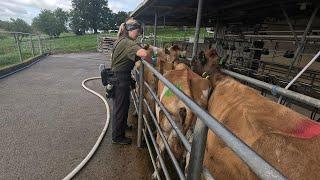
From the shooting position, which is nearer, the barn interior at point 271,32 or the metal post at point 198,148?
the metal post at point 198,148

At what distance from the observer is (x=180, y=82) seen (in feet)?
10.7

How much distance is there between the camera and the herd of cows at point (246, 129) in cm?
155

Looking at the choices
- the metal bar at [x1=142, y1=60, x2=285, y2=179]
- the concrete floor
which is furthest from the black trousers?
the metal bar at [x1=142, y1=60, x2=285, y2=179]

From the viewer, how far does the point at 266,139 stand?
1.66m

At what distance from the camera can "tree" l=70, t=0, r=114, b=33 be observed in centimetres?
8281

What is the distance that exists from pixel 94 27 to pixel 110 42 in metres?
64.1

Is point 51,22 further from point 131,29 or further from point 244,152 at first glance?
point 244,152

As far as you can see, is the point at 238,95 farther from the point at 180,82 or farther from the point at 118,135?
the point at 118,135

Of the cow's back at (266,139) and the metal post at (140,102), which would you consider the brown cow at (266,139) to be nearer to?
the cow's back at (266,139)

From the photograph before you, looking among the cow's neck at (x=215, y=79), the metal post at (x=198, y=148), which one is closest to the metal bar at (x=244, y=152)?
the metal post at (x=198, y=148)

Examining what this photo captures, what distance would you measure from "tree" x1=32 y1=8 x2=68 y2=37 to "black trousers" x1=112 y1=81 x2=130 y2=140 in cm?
9049

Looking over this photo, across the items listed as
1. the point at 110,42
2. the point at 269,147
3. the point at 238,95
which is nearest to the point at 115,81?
the point at 238,95

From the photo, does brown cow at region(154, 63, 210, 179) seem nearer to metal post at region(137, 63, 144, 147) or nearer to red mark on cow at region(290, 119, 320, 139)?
metal post at region(137, 63, 144, 147)

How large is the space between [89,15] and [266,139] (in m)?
87.7
